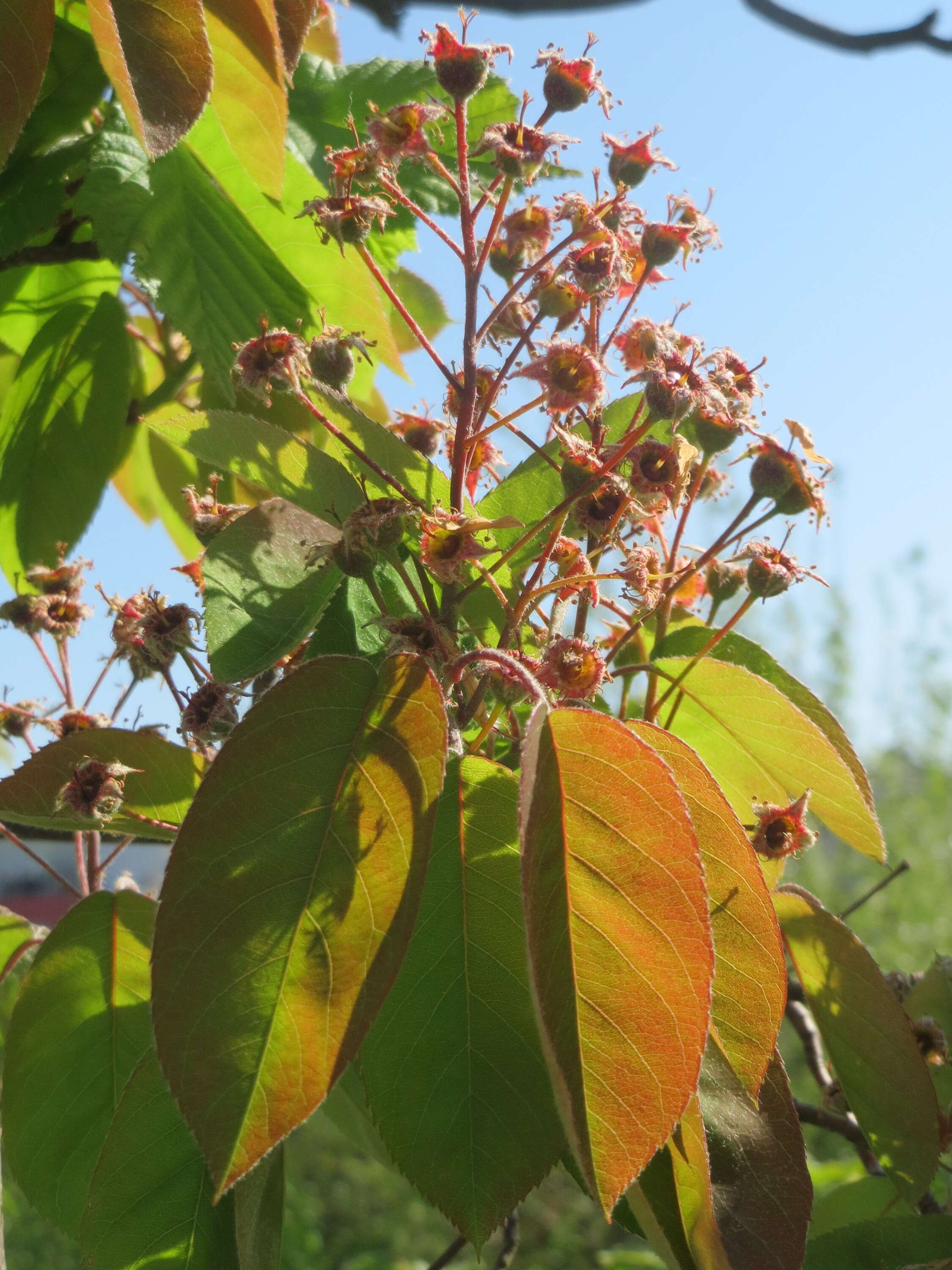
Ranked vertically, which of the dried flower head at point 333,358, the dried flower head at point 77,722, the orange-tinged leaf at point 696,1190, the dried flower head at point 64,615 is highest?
the dried flower head at point 333,358

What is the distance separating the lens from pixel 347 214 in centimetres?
63

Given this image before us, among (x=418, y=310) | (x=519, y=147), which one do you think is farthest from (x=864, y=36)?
(x=519, y=147)

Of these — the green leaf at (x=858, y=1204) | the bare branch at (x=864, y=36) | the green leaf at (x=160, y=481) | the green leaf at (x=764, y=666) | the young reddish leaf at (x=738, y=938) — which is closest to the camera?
the young reddish leaf at (x=738, y=938)

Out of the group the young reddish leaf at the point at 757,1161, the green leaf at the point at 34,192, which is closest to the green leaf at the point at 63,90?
the green leaf at the point at 34,192

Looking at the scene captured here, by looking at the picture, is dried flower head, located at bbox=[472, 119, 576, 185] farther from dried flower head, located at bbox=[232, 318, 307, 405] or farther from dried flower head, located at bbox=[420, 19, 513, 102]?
dried flower head, located at bbox=[232, 318, 307, 405]

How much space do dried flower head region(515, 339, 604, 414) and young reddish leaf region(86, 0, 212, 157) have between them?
23 centimetres

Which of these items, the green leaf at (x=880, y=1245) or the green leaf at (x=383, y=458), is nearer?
the green leaf at (x=383, y=458)

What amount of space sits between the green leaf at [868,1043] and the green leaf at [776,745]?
59mm

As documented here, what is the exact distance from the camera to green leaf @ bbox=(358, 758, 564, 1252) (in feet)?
1.56

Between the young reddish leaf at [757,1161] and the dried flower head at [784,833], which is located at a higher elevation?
the dried flower head at [784,833]

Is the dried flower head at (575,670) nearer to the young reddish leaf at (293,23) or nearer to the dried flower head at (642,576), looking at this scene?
the dried flower head at (642,576)

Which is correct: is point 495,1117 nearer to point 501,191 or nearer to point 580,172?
point 501,191

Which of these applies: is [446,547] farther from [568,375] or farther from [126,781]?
[126,781]

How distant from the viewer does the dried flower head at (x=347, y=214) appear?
0.63 metres
